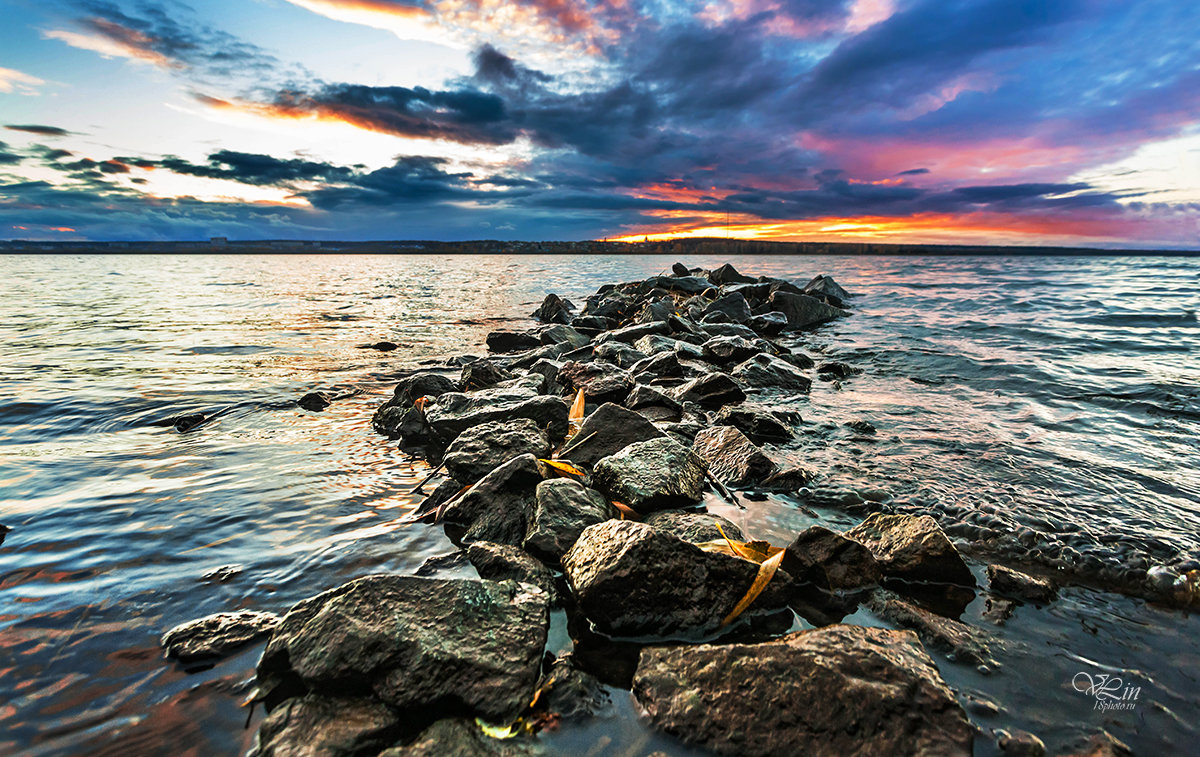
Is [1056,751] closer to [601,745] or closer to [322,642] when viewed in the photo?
[601,745]

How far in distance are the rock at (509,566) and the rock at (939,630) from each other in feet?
5.56

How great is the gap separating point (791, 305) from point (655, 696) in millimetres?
15005

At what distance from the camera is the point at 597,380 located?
6.46m

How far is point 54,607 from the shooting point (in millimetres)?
2725

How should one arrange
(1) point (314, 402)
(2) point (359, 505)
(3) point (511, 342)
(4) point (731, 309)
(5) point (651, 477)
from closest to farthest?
(5) point (651, 477), (2) point (359, 505), (1) point (314, 402), (3) point (511, 342), (4) point (731, 309)

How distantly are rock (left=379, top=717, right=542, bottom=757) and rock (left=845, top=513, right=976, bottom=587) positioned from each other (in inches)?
81.0

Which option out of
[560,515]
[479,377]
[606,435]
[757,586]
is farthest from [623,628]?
[479,377]

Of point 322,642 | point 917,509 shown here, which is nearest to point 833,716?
point 322,642

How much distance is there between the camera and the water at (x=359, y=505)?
2076 mm

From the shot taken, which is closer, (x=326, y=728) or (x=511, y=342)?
(x=326, y=728)

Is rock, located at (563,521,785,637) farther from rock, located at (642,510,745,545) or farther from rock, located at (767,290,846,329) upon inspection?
rock, located at (767,290,846,329)

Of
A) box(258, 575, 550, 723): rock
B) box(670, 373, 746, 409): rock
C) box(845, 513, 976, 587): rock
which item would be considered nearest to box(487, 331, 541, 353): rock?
box(670, 373, 746, 409): rock

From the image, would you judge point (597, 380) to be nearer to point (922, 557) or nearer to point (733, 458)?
point (733, 458)

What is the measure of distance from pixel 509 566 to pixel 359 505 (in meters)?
1.70
